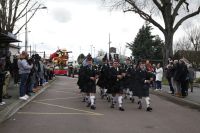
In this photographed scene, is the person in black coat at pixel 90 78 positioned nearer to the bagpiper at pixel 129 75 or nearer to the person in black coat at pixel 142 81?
the bagpiper at pixel 129 75

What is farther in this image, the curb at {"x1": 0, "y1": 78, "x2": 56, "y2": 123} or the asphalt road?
the curb at {"x1": 0, "y1": 78, "x2": 56, "y2": 123}

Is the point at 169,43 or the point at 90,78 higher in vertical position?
the point at 169,43

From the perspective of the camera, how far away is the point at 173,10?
1554 inches

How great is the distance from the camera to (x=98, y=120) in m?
12.4

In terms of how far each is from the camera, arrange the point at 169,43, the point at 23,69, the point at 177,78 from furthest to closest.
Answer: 1. the point at 169,43
2. the point at 177,78
3. the point at 23,69

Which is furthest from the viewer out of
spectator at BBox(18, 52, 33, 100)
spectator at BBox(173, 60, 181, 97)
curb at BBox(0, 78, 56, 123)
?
spectator at BBox(173, 60, 181, 97)

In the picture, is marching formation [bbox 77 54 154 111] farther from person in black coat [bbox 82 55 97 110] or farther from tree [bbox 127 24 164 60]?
tree [bbox 127 24 164 60]

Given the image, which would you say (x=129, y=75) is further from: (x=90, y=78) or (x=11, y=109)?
(x=11, y=109)

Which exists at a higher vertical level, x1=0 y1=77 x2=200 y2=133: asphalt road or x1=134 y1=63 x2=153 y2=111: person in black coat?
x1=134 y1=63 x2=153 y2=111: person in black coat

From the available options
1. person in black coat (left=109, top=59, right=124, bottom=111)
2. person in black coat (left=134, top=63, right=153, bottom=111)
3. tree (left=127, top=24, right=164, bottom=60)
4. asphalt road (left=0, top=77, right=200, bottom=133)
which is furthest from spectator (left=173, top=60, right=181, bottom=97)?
tree (left=127, top=24, right=164, bottom=60)

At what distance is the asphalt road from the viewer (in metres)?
10.8

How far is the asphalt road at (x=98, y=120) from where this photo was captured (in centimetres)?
1077

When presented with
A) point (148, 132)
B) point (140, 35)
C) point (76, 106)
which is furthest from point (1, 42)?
point (140, 35)

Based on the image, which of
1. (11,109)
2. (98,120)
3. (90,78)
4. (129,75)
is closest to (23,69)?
(90,78)
